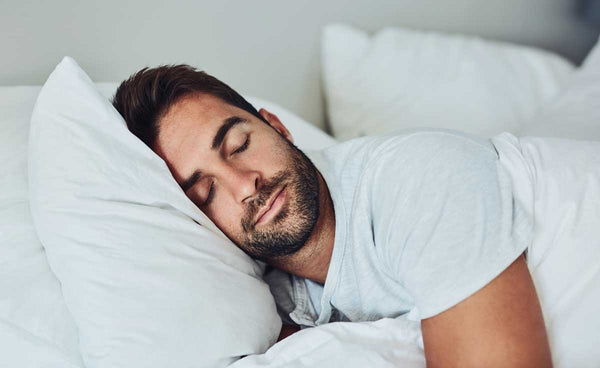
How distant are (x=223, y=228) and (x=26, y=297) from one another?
1.07 ft

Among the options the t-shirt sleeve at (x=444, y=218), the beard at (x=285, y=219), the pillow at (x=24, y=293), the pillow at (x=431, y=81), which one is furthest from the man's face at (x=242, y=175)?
the pillow at (x=431, y=81)

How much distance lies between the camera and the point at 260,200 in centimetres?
91

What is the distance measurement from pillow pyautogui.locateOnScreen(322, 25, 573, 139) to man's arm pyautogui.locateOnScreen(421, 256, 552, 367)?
811 millimetres

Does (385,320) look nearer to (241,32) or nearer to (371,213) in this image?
(371,213)

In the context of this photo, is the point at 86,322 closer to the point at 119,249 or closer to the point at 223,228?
the point at 119,249

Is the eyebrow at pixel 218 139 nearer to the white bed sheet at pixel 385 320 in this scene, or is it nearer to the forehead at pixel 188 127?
the forehead at pixel 188 127

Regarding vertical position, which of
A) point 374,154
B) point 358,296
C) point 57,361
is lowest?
point 57,361

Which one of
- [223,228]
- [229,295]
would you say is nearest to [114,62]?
[223,228]

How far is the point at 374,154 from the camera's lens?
0.91m

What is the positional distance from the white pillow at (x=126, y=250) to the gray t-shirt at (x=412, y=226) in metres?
0.16

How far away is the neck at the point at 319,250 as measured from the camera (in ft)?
3.20

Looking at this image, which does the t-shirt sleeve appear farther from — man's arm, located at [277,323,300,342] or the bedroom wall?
the bedroom wall

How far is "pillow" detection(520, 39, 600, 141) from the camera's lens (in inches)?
46.0

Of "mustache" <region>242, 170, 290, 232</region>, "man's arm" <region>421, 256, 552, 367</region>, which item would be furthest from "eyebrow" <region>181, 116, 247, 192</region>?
"man's arm" <region>421, 256, 552, 367</region>
